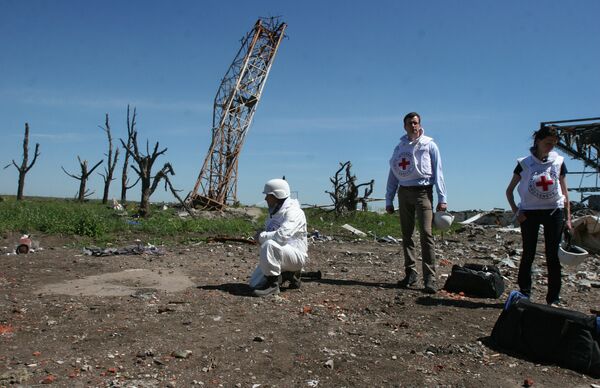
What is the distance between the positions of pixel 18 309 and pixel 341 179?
15437 millimetres

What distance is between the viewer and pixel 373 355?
12.7 ft

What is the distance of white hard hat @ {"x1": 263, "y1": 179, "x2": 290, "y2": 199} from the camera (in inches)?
216

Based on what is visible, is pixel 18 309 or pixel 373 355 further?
pixel 18 309

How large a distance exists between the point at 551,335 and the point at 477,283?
1.83 meters

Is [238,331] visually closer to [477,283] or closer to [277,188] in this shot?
[277,188]

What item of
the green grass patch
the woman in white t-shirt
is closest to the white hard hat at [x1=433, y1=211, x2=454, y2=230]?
the woman in white t-shirt

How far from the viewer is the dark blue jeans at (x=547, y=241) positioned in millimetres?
5035

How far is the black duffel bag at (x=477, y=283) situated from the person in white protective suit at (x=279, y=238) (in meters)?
1.69

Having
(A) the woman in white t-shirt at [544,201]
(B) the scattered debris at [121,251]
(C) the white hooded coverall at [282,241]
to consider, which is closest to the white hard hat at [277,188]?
(C) the white hooded coverall at [282,241]

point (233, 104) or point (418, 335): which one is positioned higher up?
point (233, 104)

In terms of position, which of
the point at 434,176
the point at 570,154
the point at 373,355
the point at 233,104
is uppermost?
the point at 233,104

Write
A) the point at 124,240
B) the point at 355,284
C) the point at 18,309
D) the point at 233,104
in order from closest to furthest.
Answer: the point at 18,309
the point at 355,284
the point at 124,240
the point at 233,104

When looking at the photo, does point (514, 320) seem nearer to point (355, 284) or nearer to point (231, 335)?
point (231, 335)

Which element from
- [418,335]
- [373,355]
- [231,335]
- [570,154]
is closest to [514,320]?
[418,335]
